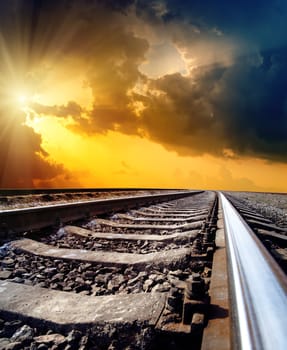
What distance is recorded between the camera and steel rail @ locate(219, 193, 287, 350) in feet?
3.24

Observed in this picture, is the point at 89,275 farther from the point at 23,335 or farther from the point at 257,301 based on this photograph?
the point at 257,301

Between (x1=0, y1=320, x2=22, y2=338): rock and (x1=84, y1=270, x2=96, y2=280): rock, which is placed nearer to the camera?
(x1=0, y1=320, x2=22, y2=338): rock

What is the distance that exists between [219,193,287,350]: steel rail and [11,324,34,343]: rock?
0.92m

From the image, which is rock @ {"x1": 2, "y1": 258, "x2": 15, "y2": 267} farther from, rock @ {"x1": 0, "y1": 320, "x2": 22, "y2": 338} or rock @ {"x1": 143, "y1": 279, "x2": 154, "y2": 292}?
rock @ {"x1": 143, "y1": 279, "x2": 154, "y2": 292}

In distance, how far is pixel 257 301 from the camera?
Result: 1289 millimetres

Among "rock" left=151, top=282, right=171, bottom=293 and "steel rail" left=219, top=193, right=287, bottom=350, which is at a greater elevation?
"steel rail" left=219, top=193, right=287, bottom=350

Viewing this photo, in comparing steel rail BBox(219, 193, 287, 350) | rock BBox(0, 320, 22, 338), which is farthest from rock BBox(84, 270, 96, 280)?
steel rail BBox(219, 193, 287, 350)

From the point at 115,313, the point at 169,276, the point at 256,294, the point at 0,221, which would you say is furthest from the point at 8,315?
the point at 0,221

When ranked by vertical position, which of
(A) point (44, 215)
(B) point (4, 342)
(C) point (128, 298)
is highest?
(A) point (44, 215)

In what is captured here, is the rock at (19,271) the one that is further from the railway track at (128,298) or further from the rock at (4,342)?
the rock at (4,342)

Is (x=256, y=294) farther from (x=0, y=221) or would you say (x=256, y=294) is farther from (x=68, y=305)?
(x=0, y=221)

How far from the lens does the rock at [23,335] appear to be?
1.31m

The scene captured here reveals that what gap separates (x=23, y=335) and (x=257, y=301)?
1.08m

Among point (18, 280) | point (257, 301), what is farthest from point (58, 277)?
point (257, 301)
